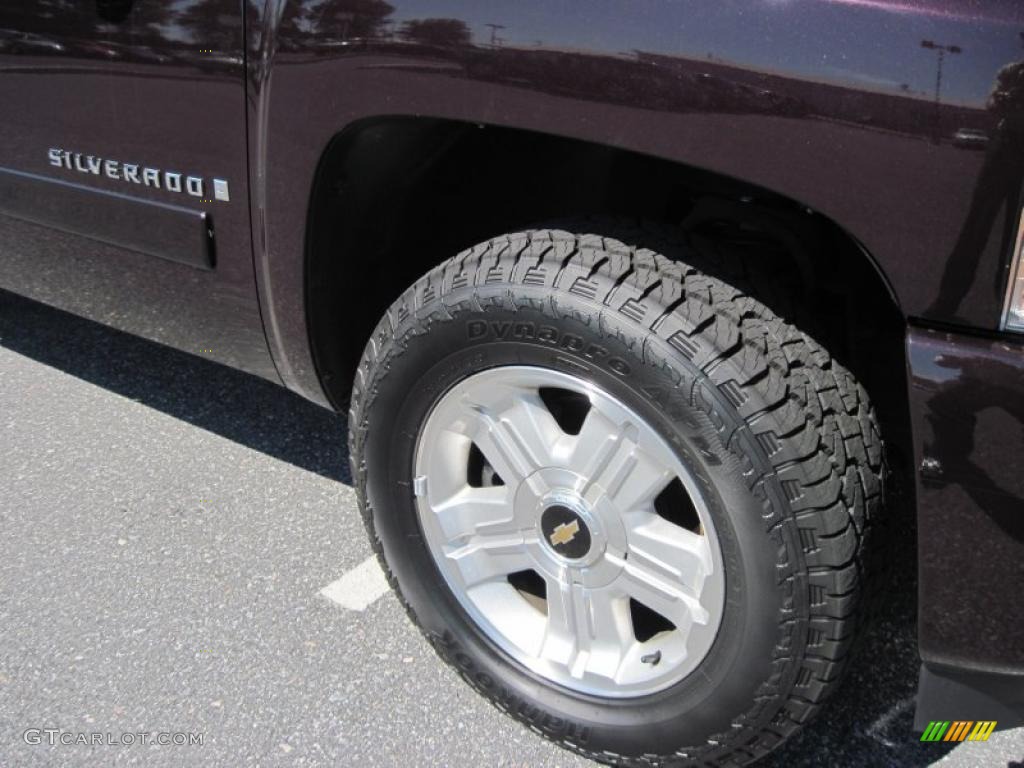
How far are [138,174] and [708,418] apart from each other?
136 cm

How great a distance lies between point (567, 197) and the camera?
219 cm

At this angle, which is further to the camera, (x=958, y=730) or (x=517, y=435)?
(x=517, y=435)

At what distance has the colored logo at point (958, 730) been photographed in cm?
163

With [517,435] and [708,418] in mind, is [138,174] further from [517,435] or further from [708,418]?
[708,418]

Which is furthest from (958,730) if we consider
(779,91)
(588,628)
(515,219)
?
(515,219)

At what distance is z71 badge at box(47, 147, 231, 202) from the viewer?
6.89 feet

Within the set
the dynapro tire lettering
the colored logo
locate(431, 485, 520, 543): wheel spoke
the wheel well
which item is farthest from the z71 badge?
the colored logo

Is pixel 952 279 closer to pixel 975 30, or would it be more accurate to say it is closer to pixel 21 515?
pixel 975 30

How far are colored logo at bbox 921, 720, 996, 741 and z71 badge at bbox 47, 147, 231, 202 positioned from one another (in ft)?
5.35

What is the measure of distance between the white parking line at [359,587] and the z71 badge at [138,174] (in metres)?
0.95

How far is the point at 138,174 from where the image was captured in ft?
7.18

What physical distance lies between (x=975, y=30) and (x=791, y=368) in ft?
1.78

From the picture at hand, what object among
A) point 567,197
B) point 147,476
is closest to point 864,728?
point 567,197

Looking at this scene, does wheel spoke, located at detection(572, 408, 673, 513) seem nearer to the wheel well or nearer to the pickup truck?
the pickup truck
